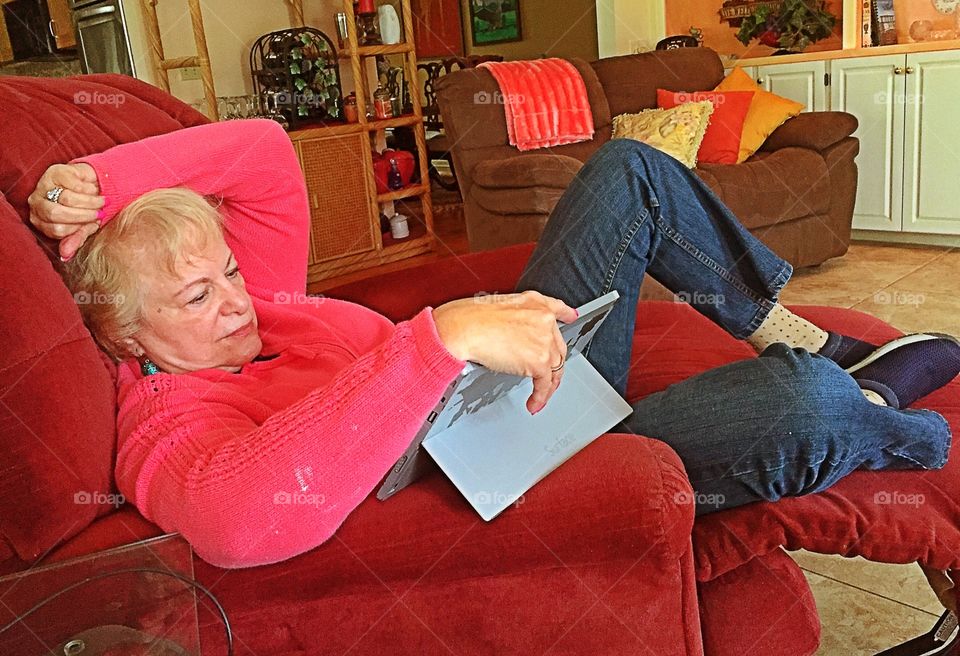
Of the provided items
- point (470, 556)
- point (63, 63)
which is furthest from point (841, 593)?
point (63, 63)

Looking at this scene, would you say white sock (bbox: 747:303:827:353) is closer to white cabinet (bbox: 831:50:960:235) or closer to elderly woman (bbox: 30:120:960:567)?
elderly woman (bbox: 30:120:960:567)

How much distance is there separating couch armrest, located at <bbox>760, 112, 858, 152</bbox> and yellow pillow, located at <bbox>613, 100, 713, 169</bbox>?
1.14ft

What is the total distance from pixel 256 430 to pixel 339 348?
42 centimetres

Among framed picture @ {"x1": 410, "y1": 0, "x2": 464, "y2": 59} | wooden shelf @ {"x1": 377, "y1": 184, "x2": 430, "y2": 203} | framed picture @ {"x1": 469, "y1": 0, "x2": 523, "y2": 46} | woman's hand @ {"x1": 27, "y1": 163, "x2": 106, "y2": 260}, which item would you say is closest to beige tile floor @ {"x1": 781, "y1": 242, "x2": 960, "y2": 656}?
woman's hand @ {"x1": 27, "y1": 163, "x2": 106, "y2": 260}

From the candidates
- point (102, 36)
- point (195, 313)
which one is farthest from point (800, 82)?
point (195, 313)

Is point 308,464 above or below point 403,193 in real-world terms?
above

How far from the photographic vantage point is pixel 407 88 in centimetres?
511

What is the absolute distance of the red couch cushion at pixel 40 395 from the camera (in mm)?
885

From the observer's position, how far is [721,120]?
388cm

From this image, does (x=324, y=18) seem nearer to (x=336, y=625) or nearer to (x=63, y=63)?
(x=63, y=63)

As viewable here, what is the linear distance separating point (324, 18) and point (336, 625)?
4674 mm

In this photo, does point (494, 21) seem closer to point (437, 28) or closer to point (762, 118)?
point (437, 28)

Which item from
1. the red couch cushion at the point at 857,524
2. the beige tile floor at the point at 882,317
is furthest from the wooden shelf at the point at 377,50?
the red couch cushion at the point at 857,524

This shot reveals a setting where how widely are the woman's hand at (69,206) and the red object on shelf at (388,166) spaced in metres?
3.62
